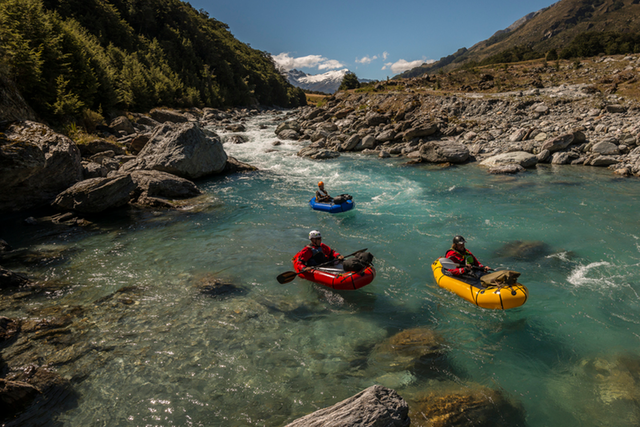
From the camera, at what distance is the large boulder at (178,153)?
1538 cm

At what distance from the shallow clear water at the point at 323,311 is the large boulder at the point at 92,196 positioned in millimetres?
620

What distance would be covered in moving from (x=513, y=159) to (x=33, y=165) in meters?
23.2

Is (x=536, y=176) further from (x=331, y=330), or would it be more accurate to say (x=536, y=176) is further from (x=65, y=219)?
(x=65, y=219)

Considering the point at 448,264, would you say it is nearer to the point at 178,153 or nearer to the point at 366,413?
the point at 366,413

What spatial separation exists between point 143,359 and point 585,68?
39285 millimetres

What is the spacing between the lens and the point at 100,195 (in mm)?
11195

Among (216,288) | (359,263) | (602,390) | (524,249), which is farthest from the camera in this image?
(524,249)

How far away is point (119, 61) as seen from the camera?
1339 inches

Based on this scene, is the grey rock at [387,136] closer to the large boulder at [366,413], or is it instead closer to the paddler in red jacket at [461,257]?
the paddler in red jacket at [461,257]

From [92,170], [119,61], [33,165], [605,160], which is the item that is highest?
[119,61]

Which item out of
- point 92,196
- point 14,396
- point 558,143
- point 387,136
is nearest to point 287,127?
point 387,136

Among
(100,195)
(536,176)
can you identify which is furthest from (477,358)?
(536,176)

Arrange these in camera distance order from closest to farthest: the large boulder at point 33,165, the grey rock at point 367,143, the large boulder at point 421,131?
the large boulder at point 33,165 < the large boulder at point 421,131 < the grey rock at point 367,143

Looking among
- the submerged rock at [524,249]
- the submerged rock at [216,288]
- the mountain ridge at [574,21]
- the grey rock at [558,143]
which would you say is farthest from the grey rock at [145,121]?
the mountain ridge at [574,21]
